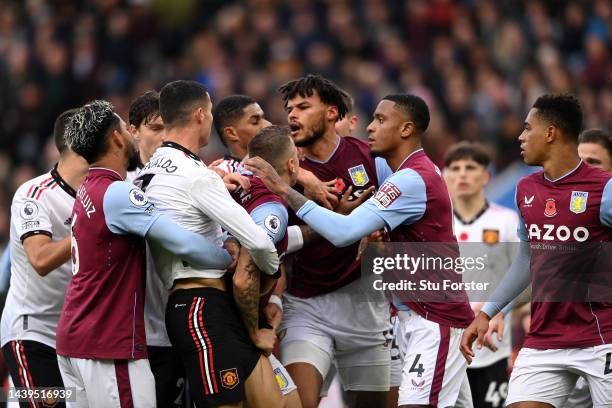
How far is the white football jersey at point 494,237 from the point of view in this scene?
10.3 metres

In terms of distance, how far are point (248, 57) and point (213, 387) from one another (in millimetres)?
11587

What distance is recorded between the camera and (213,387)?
23.4 ft

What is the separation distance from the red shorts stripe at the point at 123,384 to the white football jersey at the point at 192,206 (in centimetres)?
62

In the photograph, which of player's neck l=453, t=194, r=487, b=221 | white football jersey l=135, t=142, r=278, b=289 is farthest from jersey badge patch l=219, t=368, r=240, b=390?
player's neck l=453, t=194, r=487, b=221

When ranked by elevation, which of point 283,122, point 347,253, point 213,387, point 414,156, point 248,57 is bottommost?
point 213,387

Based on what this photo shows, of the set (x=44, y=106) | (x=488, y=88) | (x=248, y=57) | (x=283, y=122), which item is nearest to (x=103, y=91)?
(x=44, y=106)

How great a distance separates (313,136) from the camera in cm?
863

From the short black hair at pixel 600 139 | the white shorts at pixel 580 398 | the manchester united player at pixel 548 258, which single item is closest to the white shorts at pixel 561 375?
the manchester united player at pixel 548 258

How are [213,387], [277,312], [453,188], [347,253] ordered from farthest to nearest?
[453,188]
[347,253]
[277,312]
[213,387]

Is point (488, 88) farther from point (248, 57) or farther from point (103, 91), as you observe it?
point (103, 91)

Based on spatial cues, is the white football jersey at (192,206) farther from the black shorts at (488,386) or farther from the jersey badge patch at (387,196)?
the black shorts at (488,386)

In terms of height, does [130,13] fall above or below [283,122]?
above

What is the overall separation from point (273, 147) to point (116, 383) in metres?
1.89

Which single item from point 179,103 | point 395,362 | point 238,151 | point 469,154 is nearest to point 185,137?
point 179,103
